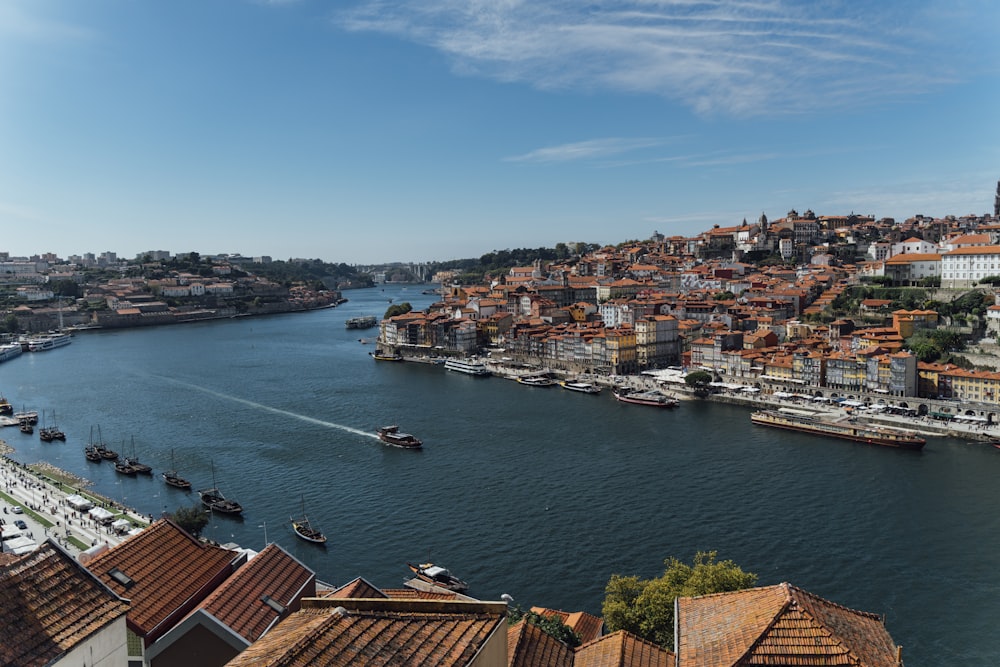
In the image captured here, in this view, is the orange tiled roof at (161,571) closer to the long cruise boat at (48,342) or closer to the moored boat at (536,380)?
the moored boat at (536,380)

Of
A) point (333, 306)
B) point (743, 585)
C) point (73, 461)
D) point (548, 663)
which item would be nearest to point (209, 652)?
point (548, 663)

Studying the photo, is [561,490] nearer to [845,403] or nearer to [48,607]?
[845,403]

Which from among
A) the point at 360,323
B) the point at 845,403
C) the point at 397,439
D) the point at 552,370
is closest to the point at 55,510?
the point at 397,439

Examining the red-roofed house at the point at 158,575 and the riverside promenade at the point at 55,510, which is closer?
the red-roofed house at the point at 158,575

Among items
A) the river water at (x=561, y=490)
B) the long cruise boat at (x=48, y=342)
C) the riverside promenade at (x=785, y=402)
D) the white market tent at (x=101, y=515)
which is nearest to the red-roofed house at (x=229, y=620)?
the river water at (x=561, y=490)

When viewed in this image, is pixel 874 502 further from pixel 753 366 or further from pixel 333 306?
pixel 333 306
